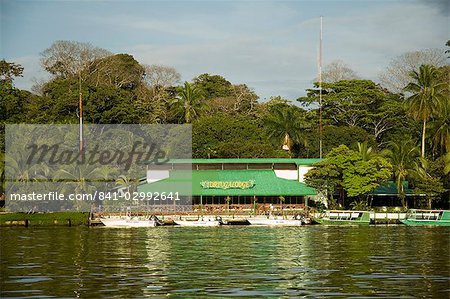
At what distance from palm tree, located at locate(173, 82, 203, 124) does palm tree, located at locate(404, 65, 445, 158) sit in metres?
29.8

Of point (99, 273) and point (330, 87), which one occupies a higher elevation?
point (330, 87)

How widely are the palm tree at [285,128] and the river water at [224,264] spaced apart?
3496 cm

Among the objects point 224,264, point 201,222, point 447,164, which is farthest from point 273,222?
point 224,264

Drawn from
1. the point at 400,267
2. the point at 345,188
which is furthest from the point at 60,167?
the point at 400,267

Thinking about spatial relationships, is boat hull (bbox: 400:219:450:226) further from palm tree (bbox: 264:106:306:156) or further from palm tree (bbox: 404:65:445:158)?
palm tree (bbox: 264:106:306:156)

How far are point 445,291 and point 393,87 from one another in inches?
3517

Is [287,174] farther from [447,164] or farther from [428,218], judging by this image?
[428,218]

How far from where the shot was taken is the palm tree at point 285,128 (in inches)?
3917

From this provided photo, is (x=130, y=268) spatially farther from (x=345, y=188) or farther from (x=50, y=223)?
(x=345, y=188)

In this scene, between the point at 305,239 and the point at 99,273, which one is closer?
the point at 99,273

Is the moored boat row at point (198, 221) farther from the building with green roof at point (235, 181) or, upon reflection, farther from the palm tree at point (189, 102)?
the palm tree at point (189, 102)

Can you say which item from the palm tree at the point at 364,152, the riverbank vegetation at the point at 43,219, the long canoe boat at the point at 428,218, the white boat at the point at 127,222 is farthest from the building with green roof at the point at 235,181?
the long canoe boat at the point at 428,218

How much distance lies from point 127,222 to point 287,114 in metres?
32.5

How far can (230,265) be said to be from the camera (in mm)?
40281
